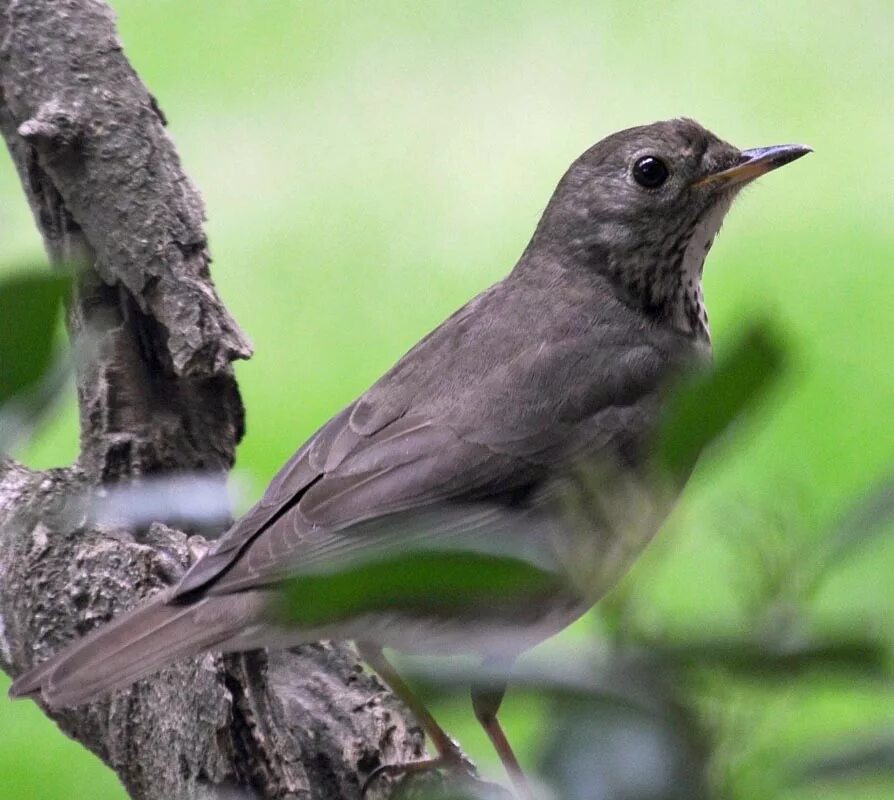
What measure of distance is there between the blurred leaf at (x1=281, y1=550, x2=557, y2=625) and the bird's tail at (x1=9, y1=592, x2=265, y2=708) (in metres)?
1.13

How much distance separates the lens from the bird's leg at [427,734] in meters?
2.44

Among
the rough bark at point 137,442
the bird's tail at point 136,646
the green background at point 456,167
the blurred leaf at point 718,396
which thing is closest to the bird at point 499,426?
the bird's tail at point 136,646

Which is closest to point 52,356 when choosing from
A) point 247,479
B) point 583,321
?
point 247,479

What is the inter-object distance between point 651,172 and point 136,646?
154 cm

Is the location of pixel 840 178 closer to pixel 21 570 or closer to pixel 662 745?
pixel 21 570

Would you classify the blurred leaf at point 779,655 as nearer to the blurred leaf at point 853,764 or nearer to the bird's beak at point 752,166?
the blurred leaf at point 853,764

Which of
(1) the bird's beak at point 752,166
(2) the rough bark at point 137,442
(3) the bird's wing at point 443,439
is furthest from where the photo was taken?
(1) the bird's beak at point 752,166

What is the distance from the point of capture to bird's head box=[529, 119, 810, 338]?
9.69 feet

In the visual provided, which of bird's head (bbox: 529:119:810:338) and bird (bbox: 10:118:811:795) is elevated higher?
bird's head (bbox: 529:119:810:338)

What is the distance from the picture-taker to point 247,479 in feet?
5.39

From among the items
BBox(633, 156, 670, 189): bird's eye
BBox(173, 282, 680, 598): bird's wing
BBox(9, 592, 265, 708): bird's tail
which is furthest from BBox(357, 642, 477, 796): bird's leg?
BBox(633, 156, 670, 189): bird's eye

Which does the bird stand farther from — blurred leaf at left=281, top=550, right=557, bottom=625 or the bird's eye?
blurred leaf at left=281, top=550, right=557, bottom=625

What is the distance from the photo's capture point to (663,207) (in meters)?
2.98

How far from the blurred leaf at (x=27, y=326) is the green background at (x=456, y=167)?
3902 mm
